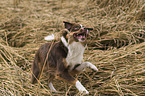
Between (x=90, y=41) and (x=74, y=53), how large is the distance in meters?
1.46

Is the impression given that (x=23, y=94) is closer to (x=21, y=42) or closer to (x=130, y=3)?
(x=21, y=42)

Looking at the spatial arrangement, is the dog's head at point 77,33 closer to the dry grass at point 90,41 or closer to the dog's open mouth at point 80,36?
Result: the dog's open mouth at point 80,36

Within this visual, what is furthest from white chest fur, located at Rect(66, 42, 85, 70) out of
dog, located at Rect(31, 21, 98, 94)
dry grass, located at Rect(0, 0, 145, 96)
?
dry grass, located at Rect(0, 0, 145, 96)

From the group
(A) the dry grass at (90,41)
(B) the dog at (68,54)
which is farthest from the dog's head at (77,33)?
(A) the dry grass at (90,41)

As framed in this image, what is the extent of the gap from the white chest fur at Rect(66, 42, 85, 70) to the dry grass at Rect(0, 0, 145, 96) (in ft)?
1.23

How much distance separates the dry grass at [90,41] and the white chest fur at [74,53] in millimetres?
375

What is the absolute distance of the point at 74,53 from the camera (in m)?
2.01

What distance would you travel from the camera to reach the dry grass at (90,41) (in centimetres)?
232

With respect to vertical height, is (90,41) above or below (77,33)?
below

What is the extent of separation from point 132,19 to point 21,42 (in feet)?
7.99

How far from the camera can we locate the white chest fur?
6.52 ft

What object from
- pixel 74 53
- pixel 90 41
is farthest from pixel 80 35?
pixel 90 41

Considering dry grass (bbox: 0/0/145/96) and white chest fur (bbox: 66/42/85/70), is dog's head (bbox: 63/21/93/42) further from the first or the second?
dry grass (bbox: 0/0/145/96)

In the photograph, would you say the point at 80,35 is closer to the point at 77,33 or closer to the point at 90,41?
the point at 77,33
